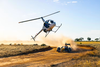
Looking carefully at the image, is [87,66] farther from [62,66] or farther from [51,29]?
[51,29]

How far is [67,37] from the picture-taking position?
130 feet

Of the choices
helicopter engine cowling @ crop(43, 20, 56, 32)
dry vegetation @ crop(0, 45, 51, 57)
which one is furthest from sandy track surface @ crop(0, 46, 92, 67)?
helicopter engine cowling @ crop(43, 20, 56, 32)

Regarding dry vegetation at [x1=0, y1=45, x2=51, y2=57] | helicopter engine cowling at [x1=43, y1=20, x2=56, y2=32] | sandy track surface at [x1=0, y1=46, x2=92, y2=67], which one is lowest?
sandy track surface at [x1=0, y1=46, x2=92, y2=67]

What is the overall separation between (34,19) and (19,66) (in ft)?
50.8

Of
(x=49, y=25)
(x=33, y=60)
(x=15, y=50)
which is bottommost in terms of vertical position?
(x=33, y=60)

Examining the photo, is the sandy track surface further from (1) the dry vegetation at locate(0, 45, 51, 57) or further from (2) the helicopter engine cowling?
(2) the helicopter engine cowling

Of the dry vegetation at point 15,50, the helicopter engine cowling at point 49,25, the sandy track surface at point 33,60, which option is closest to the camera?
the sandy track surface at point 33,60

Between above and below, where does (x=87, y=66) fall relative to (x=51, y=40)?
below

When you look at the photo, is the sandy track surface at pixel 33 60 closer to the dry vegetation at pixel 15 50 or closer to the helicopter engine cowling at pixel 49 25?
the dry vegetation at pixel 15 50

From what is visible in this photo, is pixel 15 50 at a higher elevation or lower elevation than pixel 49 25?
lower

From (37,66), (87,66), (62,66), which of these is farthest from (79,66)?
(37,66)

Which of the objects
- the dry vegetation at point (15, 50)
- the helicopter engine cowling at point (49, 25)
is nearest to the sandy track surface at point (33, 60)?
the dry vegetation at point (15, 50)

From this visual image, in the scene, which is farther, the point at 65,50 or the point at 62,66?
the point at 65,50

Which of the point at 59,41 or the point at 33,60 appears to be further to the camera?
the point at 59,41
